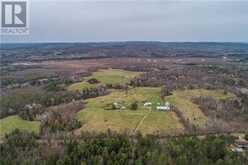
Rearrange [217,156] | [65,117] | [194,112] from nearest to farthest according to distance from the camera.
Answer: [217,156] < [65,117] < [194,112]

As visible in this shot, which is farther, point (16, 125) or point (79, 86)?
point (79, 86)

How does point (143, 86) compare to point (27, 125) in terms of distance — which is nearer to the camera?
point (27, 125)

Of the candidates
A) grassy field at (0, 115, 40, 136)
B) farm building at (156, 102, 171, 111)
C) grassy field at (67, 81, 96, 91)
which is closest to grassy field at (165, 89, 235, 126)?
Result: farm building at (156, 102, 171, 111)

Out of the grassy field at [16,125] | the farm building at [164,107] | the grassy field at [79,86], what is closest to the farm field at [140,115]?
the farm building at [164,107]

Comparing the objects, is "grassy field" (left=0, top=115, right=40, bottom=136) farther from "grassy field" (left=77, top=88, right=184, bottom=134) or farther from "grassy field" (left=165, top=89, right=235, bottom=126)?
"grassy field" (left=165, top=89, right=235, bottom=126)

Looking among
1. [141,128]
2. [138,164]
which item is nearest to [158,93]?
[141,128]

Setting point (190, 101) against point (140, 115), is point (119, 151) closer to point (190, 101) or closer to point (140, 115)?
point (140, 115)

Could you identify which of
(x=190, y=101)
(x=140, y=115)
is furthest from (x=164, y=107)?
(x=190, y=101)

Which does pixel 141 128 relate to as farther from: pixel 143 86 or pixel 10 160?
pixel 143 86
